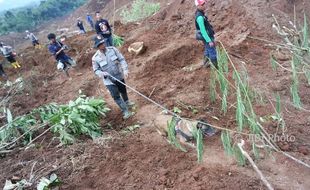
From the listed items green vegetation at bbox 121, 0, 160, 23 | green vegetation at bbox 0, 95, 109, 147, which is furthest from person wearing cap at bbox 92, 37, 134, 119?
green vegetation at bbox 121, 0, 160, 23

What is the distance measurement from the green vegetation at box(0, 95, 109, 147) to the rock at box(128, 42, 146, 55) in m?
3.70

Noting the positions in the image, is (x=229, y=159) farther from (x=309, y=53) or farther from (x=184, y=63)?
(x=184, y=63)

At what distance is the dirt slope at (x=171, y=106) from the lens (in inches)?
159

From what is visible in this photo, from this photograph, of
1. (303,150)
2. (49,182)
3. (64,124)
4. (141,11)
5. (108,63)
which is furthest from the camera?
(141,11)

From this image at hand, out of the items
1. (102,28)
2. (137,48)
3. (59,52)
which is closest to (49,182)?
(102,28)

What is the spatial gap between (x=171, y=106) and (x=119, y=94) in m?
0.82

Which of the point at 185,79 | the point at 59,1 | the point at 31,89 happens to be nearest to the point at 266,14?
the point at 185,79

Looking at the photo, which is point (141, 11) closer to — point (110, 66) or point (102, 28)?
point (102, 28)

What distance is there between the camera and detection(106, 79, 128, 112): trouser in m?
5.67

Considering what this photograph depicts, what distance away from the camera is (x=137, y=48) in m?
9.34

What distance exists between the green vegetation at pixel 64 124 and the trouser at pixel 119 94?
0.82 ft

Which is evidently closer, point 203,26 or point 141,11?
point 203,26

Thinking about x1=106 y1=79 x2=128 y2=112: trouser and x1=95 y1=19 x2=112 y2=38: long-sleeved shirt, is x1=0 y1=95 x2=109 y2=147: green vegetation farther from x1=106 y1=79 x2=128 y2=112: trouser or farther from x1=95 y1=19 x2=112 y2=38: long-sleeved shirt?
x1=95 y1=19 x2=112 y2=38: long-sleeved shirt

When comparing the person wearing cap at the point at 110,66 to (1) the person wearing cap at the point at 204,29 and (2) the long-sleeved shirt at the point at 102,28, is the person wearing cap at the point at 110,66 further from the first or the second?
(2) the long-sleeved shirt at the point at 102,28
